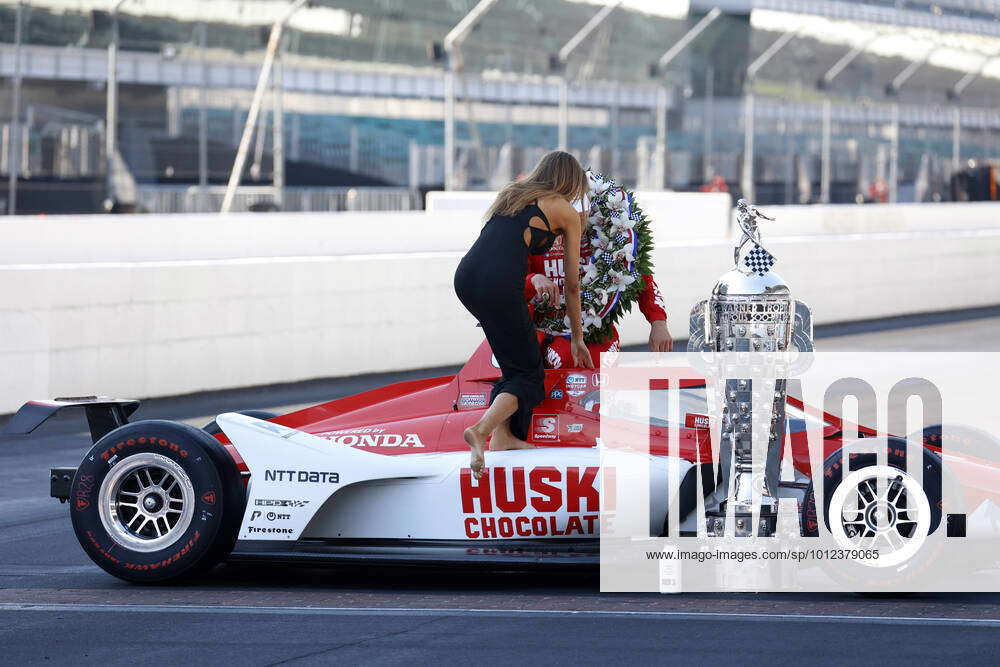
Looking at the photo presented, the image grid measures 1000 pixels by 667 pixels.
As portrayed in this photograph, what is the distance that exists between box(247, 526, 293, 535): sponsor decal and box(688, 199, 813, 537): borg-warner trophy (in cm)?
173

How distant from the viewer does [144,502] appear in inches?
263

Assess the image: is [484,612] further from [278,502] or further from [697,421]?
[697,421]

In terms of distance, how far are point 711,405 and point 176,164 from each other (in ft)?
85.7

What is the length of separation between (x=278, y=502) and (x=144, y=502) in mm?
579

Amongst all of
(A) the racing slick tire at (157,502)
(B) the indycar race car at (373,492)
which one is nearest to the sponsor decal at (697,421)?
(B) the indycar race car at (373,492)

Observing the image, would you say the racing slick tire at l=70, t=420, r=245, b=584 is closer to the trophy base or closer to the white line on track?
the white line on track

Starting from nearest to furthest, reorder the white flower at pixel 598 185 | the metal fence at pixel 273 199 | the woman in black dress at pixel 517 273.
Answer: the woman in black dress at pixel 517 273
the white flower at pixel 598 185
the metal fence at pixel 273 199

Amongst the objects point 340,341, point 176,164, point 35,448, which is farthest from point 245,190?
point 35,448

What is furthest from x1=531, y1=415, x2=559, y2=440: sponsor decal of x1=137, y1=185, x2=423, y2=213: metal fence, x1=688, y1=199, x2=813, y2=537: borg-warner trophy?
x1=137, y1=185, x2=423, y2=213: metal fence

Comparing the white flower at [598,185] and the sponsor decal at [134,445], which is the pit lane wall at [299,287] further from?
the white flower at [598,185]

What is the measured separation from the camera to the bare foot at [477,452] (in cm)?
651

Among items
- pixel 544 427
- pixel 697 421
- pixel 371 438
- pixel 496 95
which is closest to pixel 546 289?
pixel 544 427

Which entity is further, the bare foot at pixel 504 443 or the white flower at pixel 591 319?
the white flower at pixel 591 319

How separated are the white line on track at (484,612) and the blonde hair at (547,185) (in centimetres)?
173
